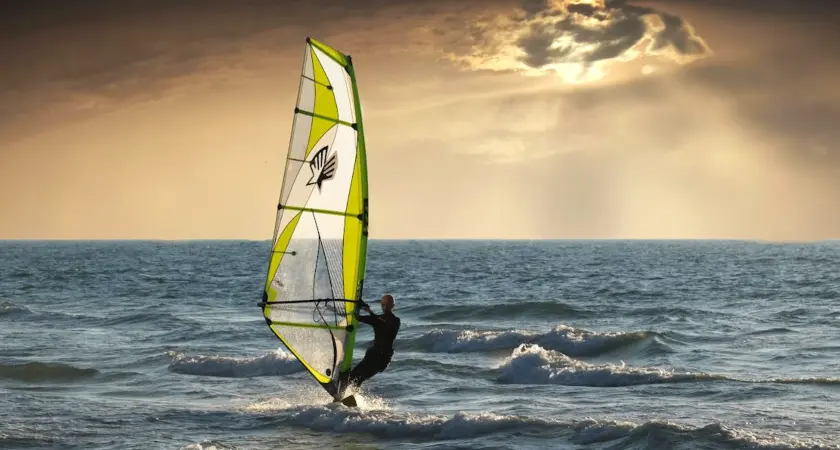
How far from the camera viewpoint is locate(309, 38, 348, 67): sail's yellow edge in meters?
14.2

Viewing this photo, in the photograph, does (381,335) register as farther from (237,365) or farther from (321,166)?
(237,365)

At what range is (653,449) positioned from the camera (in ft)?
47.0

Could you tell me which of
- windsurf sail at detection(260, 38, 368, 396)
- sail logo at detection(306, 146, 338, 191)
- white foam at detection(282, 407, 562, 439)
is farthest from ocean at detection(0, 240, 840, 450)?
sail logo at detection(306, 146, 338, 191)

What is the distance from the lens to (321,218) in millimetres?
14570

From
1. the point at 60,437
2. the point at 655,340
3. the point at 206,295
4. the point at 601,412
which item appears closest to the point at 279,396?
the point at 60,437

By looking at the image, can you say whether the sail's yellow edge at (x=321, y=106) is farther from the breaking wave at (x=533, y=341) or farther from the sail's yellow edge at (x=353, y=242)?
the breaking wave at (x=533, y=341)

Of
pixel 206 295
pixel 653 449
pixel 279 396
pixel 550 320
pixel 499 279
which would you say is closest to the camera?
pixel 653 449

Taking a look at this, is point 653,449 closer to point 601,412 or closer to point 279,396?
point 601,412

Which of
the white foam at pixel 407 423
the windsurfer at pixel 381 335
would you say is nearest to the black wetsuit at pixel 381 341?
the windsurfer at pixel 381 335

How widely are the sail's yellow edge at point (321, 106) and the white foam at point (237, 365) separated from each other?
29.7ft

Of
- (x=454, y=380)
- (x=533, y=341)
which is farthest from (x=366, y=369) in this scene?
(x=533, y=341)

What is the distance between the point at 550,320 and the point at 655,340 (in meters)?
7.92

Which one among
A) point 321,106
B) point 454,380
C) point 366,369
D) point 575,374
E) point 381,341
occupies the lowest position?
point 454,380

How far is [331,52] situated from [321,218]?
7.83ft
